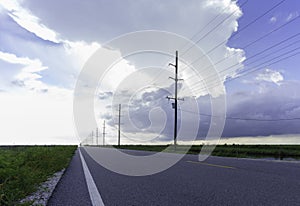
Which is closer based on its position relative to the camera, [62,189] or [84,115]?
[62,189]

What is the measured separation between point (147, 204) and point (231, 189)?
6.28 ft

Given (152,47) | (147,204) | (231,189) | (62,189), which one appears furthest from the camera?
(152,47)

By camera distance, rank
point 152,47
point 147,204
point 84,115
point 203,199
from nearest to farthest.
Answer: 1. point 147,204
2. point 203,199
3. point 84,115
4. point 152,47

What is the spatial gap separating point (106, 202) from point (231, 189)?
2.37 m

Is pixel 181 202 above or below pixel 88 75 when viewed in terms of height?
below

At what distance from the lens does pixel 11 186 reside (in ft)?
17.7

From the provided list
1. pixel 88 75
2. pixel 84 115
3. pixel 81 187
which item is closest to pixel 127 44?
pixel 88 75

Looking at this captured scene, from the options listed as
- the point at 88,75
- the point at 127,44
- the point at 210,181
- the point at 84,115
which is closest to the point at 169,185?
the point at 210,181

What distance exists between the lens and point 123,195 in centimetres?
499

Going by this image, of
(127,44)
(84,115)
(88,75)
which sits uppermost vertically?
(127,44)

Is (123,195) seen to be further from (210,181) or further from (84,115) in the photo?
(84,115)

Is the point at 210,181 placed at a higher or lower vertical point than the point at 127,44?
lower

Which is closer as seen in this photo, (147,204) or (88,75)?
(147,204)

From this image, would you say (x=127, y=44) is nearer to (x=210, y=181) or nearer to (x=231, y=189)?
(x=210, y=181)
